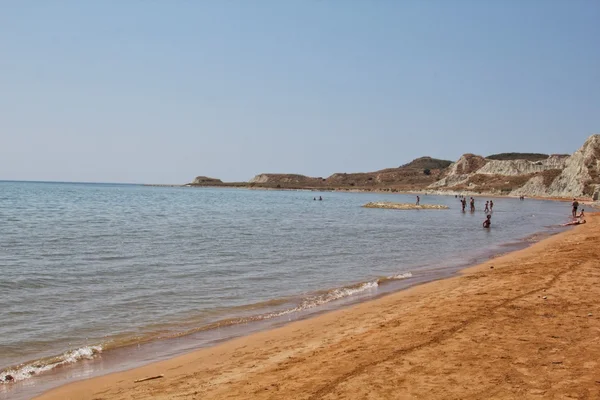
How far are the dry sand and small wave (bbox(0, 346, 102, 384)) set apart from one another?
1126mm

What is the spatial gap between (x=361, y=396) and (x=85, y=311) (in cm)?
904

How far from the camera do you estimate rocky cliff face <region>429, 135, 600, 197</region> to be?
113688 mm

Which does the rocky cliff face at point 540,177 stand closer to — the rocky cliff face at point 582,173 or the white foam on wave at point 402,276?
the rocky cliff face at point 582,173

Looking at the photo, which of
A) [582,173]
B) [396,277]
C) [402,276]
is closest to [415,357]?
[396,277]

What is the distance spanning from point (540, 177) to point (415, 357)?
149m

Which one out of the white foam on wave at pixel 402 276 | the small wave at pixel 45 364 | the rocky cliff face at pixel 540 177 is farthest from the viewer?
the rocky cliff face at pixel 540 177

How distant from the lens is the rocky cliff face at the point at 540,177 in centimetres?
11369

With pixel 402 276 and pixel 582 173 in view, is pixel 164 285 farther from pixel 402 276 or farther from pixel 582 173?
pixel 582 173

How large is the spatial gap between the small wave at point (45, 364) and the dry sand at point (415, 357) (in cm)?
113

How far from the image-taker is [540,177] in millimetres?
140375

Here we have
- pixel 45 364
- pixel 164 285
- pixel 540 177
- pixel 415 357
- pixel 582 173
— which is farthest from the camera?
pixel 540 177

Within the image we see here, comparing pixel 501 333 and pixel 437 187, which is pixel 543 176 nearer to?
pixel 437 187

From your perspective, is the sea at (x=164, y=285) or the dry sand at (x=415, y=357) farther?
the sea at (x=164, y=285)

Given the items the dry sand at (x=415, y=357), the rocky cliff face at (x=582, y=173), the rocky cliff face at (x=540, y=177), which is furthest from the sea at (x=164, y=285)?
the rocky cliff face at (x=582, y=173)
